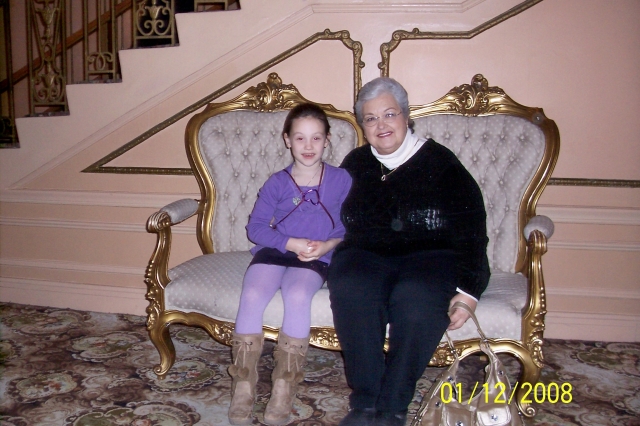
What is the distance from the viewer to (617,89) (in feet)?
8.32

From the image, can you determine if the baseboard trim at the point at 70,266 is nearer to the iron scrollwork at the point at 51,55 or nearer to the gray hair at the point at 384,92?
the iron scrollwork at the point at 51,55

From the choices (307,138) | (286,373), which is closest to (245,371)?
(286,373)

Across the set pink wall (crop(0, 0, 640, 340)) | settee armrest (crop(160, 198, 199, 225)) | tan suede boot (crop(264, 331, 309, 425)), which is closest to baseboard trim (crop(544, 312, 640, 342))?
pink wall (crop(0, 0, 640, 340))

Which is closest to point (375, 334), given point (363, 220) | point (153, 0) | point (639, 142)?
point (363, 220)

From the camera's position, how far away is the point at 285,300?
1.96 meters

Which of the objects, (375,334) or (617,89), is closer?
(375,334)

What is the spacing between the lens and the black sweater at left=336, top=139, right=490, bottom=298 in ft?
6.59

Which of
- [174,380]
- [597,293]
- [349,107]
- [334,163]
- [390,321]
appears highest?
[349,107]

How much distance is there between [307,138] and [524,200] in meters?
0.97

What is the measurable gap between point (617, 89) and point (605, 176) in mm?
399

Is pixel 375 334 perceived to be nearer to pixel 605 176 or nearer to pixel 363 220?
pixel 363 220

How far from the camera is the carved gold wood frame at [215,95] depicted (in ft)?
8.63

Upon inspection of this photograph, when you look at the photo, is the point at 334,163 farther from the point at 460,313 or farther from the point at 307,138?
the point at 460,313

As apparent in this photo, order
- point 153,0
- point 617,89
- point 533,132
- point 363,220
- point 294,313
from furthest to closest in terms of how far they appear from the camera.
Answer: point 153,0 → point 617,89 → point 533,132 → point 363,220 → point 294,313
